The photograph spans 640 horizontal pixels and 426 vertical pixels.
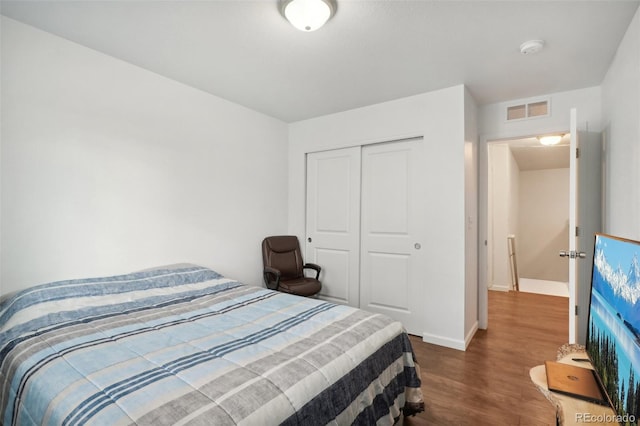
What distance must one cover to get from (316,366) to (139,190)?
7.44 feet

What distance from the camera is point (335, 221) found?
3.88 metres

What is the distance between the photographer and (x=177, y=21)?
78.7 inches

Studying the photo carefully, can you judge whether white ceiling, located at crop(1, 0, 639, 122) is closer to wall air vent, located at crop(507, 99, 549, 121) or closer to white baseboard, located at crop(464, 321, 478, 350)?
wall air vent, located at crop(507, 99, 549, 121)

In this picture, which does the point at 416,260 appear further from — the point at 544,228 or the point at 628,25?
the point at 544,228

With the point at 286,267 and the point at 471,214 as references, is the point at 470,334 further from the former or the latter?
the point at 286,267

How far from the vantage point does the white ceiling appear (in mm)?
1853

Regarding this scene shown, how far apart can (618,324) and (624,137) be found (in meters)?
1.82

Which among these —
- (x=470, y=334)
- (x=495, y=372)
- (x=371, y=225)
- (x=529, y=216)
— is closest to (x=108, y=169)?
(x=371, y=225)

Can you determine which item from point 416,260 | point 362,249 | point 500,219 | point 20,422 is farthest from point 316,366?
point 500,219

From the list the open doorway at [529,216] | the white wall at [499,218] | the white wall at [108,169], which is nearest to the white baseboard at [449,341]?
the white wall at [108,169]

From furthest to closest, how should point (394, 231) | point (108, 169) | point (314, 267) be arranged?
point (314, 267) < point (394, 231) < point (108, 169)

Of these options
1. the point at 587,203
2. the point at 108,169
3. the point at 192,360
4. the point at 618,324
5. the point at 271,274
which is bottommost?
the point at 271,274

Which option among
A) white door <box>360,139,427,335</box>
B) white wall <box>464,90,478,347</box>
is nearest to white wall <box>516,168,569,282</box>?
white wall <box>464,90,478,347</box>

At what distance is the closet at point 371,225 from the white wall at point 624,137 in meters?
1.47
